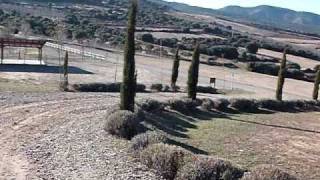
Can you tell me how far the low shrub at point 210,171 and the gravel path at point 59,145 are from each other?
1331 mm

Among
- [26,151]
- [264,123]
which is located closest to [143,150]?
[26,151]

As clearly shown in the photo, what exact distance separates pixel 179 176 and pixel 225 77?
4492 centimetres

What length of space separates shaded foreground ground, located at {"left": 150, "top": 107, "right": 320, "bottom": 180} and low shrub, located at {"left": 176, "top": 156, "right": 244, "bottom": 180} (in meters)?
4.82

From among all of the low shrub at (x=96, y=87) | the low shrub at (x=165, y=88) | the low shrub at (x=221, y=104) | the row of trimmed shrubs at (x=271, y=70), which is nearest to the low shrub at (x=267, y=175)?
the low shrub at (x=221, y=104)

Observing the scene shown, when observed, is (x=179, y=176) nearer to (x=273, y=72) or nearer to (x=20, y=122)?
(x=20, y=122)

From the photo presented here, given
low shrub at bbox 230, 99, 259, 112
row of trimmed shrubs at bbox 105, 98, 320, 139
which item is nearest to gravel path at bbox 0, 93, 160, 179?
row of trimmed shrubs at bbox 105, 98, 320, 139

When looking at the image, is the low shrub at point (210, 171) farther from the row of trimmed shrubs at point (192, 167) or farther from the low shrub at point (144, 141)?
the low shrub at point (144, 141)

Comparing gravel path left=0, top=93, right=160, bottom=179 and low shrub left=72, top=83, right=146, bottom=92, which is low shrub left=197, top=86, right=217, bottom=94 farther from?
gravel path left=0, top=93, right=160, bottom=179

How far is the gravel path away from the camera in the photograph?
1762 cm

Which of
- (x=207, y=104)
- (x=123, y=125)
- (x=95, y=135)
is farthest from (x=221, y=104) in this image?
(x=95, y=135)

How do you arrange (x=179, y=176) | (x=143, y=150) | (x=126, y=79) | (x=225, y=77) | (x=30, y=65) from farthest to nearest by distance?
1. (x=225, y=77)
2. (x=30, y=65)
3. (x=126, y=79)
4. (x=143, y=150)
5. (x=179, y=176)

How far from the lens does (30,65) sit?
5200 cm

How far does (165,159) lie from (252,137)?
38.7 ft

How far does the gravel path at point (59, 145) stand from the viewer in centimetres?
1762
